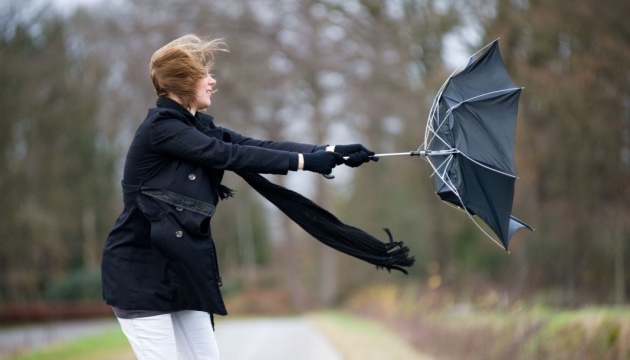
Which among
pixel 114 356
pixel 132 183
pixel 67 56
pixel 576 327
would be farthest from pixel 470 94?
pixel 67 56

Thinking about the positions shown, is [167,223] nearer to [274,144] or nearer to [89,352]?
[274,144]

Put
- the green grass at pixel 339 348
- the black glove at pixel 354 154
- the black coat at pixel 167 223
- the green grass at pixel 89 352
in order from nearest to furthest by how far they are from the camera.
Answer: the black coat at pixel 167 223 → the black glove at pixel 354 154 → the green grass at pixel 339 348 → the green grass at pixel 89 352

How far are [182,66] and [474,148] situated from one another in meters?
1.73

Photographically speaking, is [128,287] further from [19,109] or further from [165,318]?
[19,109]

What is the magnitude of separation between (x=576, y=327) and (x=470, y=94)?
4.42 metres

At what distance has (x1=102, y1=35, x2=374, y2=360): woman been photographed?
14.6ft

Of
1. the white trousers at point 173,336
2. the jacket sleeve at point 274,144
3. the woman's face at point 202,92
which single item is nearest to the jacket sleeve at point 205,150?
the woman's face at point 202,92

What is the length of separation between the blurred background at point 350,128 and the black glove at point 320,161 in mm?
4971

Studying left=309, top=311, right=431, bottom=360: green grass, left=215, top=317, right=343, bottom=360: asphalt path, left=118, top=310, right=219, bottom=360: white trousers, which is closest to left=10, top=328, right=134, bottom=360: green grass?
left=215, top=317, right=343, bottom=360: asphalt path

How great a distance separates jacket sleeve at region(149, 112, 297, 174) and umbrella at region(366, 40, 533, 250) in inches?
38.2

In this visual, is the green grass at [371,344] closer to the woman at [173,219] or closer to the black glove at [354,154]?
the black glove at [354,154]

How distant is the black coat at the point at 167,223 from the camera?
4.42 m

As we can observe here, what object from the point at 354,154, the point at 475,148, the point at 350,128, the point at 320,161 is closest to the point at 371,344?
the point at 475,148

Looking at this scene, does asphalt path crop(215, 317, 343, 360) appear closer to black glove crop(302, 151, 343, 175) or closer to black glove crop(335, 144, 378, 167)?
black glove crop(335, 144, 378, 167)
